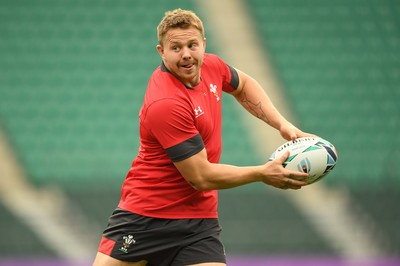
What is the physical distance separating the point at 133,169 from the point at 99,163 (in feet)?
18.1

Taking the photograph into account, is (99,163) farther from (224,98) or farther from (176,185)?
(176,185)

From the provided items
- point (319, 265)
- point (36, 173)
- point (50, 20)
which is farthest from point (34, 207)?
point (319, 265)

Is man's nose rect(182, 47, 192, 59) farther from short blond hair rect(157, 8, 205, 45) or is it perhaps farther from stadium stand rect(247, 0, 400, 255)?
stadium stand rect(247, 0, 400, 255)

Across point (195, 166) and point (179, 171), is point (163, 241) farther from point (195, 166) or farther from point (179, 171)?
point (195, 166)

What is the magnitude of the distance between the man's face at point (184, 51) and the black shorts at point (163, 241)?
0.83 metres

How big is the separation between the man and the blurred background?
478cm

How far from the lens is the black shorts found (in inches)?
174

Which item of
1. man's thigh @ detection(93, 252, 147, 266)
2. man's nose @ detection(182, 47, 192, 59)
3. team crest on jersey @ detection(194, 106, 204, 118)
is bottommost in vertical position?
man's thigh @ detection(93, 252, 147, 266)

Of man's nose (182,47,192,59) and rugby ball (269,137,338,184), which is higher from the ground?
man's nose (182,47,192,59)

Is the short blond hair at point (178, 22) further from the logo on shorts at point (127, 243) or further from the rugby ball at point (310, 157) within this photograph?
the logo on shorts at point (127, 243)

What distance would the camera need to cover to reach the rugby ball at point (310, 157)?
4219 mm

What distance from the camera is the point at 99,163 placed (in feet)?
32.8

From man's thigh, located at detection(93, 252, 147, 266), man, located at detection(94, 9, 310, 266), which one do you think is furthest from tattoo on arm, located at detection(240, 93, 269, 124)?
man's thigh, located at detection(93, 252, 147, 266)

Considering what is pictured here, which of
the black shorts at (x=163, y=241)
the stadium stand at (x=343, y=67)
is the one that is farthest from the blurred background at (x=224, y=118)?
the black shorts at (x=163, y=241)
